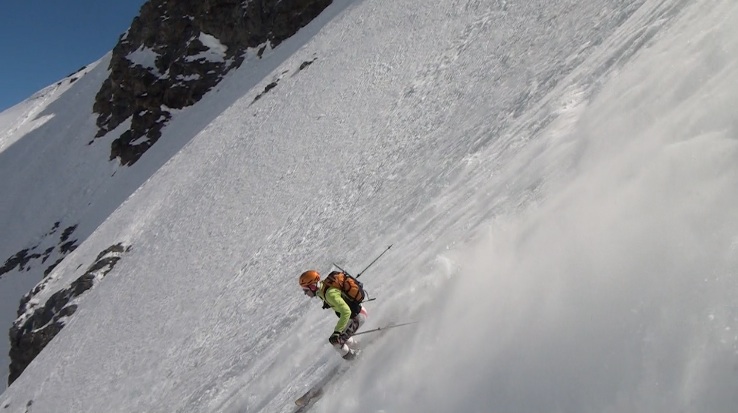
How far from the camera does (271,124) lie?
84.6 ft

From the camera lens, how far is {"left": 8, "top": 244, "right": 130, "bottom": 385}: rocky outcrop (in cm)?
2564

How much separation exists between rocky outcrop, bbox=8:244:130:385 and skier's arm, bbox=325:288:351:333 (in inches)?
857

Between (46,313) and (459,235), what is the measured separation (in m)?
28.4

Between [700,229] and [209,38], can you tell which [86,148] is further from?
[700,229]

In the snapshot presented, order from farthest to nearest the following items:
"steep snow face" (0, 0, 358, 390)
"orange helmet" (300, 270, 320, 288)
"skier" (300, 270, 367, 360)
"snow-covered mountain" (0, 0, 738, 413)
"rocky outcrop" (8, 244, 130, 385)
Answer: "steep snow face" (0, 0, 358, 390) → "rocky outcrop" (8, 244, 130, 385) → "orange helmet" (300, 270, 320, 288) → "skier" (300, 270, 367, 360) → "snow-covered mountain" (0, 0, 738, 413)

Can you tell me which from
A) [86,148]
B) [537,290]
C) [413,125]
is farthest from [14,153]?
[537,290]

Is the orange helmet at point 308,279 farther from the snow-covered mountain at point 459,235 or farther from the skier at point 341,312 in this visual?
the snow-covered mountain at point 459,235

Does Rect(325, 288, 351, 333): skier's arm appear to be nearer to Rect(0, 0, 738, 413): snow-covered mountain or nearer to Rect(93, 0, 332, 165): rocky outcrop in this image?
Rect(0, 0, 738, 413): snow-covered mountain

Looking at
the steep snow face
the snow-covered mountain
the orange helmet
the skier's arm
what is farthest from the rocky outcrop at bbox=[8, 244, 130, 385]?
the skier's arm

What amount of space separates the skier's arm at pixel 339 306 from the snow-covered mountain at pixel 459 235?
42 cm

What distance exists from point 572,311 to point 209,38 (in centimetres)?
5017


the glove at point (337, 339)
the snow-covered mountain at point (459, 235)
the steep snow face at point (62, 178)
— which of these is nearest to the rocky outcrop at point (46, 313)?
the steep snow face at point (62, 178)

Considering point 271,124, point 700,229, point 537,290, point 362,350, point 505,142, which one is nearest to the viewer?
point 700,229

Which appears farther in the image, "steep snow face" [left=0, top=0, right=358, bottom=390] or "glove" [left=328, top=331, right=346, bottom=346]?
"steep snow face" [left=0, top=0, right=358, bottom=390]
